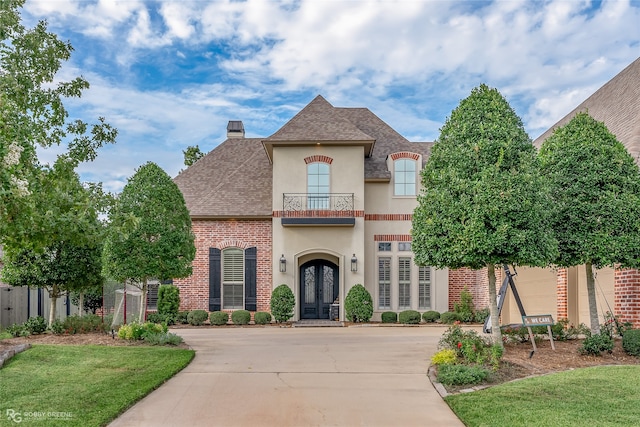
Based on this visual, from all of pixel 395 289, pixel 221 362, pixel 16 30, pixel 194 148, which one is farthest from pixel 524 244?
pixel 194 148

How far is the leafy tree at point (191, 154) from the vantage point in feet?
100

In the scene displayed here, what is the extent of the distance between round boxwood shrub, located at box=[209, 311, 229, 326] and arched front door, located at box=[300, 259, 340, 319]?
9.33ft

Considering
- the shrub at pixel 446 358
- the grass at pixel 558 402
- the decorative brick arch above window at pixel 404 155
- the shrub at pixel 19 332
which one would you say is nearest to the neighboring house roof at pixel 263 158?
the decorative brick arch above window at pixel 404 155

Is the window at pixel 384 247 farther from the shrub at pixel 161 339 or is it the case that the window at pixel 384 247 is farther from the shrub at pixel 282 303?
the shrub at pixel 161 339

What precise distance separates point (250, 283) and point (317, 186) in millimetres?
4236

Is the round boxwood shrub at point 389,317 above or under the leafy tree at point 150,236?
under

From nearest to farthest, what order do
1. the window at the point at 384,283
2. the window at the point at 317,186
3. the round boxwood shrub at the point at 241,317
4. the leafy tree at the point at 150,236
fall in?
1. the leafy tree at the point at 150,236
2. the round boxwood shrub at the point at 241,317
3. the window at the point at 317,186
4. the window at the point at 384,283

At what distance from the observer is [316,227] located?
1906 centimetres

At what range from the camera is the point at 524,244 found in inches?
358

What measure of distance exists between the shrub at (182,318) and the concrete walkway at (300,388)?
5952 millimetres

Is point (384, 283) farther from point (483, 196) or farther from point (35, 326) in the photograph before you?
point (35, 326)

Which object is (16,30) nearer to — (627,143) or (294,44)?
(294,44)

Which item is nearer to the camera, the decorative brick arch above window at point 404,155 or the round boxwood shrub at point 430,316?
the round boxwood shrub at point 430,316

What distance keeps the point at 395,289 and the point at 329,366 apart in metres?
10.0
